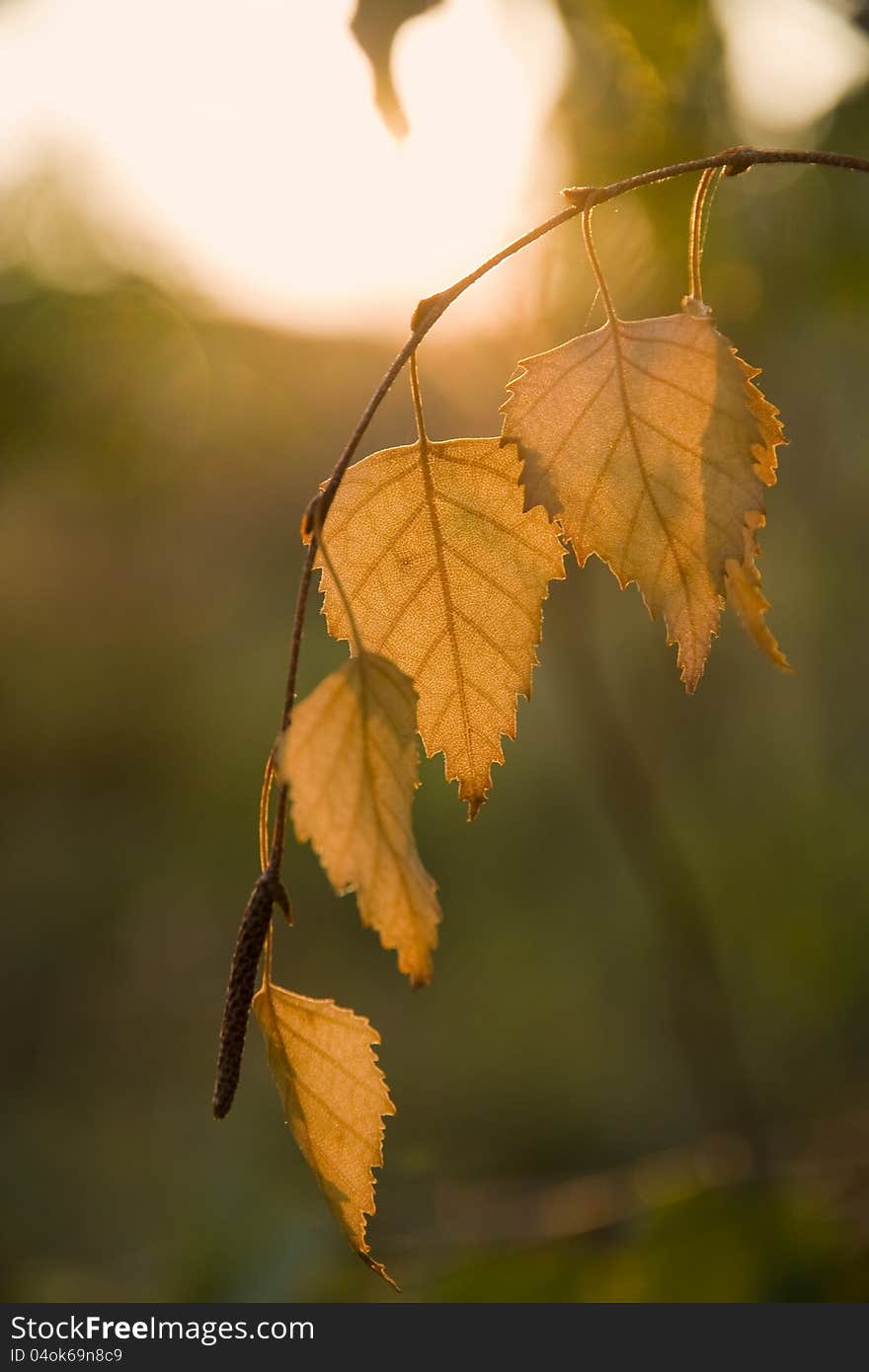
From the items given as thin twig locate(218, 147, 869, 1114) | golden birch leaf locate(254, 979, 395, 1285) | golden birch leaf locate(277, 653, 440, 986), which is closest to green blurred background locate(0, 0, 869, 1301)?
thin twig locate(218, 147, 869, 1114)

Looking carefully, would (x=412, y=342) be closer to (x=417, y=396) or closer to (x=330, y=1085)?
(x=417, y=396)

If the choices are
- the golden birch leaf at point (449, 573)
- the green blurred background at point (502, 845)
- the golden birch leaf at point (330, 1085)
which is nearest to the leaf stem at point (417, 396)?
the golden birch leaf at point (449, 573)

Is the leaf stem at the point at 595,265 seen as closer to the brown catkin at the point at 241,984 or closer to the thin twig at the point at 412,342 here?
the thin twig at the point at 412,342

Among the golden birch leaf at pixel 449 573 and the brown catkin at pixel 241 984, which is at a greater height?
the golden birch leaf at pixel 449 573

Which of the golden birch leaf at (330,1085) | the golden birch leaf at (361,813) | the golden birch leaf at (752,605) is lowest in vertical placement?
the golden birch leaf at (330,1085)

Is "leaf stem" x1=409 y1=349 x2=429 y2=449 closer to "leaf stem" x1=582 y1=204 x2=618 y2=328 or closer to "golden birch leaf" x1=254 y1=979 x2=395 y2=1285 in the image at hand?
"leaf stem" x1=582 y1=204 x2=618 y2=328

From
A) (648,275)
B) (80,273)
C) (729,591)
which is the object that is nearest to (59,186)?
(80,273)

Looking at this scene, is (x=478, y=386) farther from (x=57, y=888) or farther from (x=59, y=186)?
(x=57, y=888)
